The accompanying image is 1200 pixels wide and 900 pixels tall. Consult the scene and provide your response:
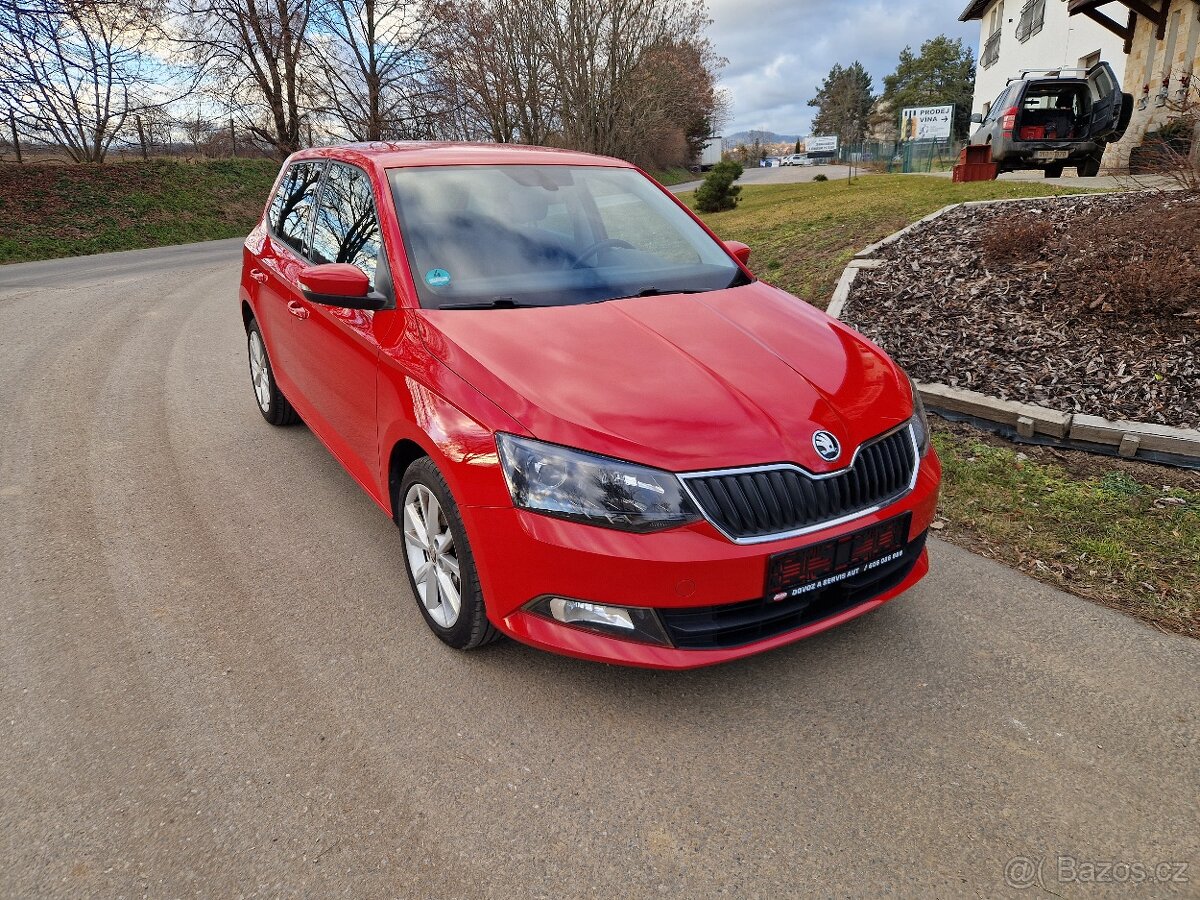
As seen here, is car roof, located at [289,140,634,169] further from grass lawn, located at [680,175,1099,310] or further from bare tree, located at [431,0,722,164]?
bare tree, located at [431,0,722,164]

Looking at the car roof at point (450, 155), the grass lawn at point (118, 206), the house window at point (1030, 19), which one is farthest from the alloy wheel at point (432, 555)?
the house window at point (1030, 19)

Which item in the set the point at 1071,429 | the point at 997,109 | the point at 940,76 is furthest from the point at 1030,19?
the point at 940,76

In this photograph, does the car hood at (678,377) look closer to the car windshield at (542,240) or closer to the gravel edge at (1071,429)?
the car windshield at (542,240)

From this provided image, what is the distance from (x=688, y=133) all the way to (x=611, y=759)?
71.5 m

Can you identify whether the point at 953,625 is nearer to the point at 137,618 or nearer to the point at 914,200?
the point at 137,618

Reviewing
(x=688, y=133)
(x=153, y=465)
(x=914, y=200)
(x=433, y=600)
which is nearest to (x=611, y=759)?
(x=433, y=600)

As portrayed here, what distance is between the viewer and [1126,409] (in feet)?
15.9

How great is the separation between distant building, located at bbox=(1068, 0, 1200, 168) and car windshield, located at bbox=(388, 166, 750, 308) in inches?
500

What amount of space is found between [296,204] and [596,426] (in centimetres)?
329

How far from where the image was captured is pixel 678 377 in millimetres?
2783

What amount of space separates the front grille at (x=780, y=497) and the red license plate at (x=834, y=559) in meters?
0.07

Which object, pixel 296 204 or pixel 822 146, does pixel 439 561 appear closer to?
pixel 296 204

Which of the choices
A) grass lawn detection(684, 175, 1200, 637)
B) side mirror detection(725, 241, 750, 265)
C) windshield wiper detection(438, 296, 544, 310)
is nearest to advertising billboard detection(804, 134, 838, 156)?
grass lawn detection(684, 175, 1200, 637)

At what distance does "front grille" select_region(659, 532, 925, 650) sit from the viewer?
251 cm
